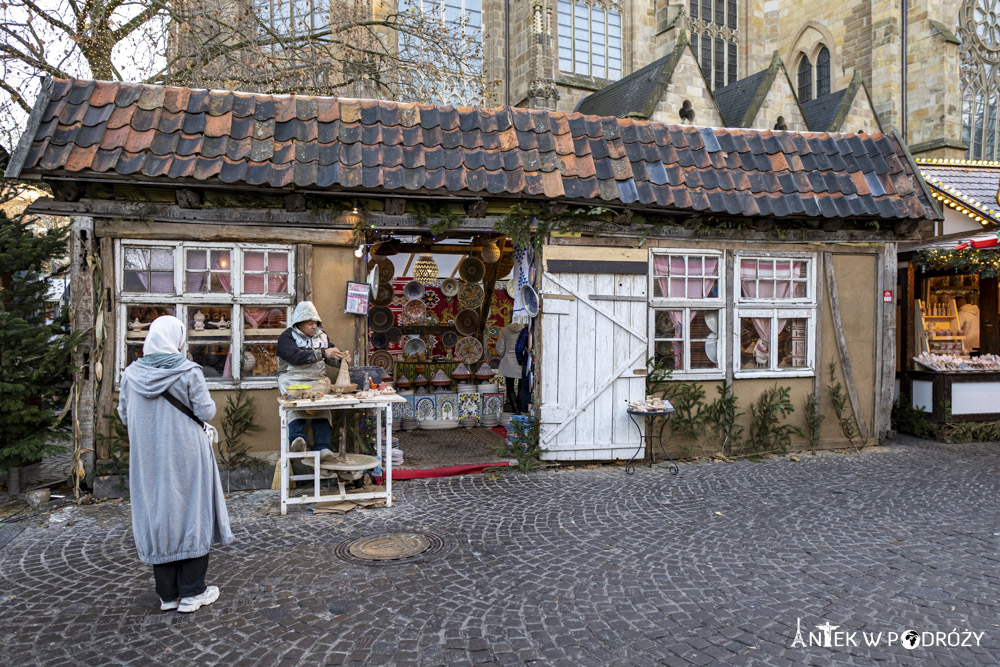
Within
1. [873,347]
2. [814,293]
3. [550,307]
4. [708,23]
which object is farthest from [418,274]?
[708,23]

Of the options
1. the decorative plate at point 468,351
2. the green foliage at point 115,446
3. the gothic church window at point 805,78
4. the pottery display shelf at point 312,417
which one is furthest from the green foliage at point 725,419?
the gothic church window at point 805,78

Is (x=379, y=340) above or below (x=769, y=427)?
above

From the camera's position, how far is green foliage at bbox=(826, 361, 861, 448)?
28.7 feet

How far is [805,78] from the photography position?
26.9m

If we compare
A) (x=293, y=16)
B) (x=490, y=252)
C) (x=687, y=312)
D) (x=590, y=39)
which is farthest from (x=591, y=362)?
(x=590, y=39)

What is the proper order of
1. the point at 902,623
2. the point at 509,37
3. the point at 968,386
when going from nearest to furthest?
the point at 902,623 → the point at 968,386 → the point at 509,37

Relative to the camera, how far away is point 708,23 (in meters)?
26.5

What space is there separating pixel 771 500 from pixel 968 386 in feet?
17.2

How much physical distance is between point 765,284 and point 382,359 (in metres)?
5.65

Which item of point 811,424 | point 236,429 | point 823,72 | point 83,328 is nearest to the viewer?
point 83,328

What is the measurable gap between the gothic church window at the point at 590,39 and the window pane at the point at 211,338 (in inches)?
773

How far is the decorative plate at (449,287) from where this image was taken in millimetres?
10625

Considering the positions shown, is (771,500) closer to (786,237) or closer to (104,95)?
(786,237)

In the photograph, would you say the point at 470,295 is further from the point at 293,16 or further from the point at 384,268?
the point at 293,16
